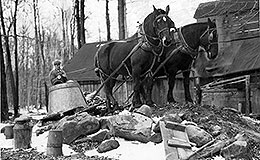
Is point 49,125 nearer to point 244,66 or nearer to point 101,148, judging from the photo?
point 101,148

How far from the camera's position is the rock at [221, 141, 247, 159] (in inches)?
278

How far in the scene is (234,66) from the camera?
16.8 meters

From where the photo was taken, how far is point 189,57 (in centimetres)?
1120

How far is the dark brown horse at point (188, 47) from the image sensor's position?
1095 cm

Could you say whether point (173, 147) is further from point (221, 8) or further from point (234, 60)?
point (221, 8)

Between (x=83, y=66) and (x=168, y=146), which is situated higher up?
(x=83, y=66)

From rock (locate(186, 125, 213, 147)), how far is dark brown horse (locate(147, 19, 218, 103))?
117 inches

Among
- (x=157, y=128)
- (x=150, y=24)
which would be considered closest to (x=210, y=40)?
(x=150, y=24)

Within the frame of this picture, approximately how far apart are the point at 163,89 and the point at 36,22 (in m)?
18.0

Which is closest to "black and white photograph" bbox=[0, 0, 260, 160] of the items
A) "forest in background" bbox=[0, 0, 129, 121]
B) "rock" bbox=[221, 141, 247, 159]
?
"rock" bbox=[221, 141, 247, 159]

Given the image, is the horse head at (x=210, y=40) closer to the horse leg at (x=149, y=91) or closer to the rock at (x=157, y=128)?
the horse leg at (x=149, y=91)

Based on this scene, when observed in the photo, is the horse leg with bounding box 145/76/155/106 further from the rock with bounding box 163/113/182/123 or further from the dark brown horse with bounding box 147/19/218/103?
the rock with bounding box 163/113/182/123

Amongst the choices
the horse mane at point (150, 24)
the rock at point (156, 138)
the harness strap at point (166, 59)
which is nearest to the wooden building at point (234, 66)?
the harness strap at point (166, 59)

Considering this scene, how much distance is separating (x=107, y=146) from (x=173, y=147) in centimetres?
149
